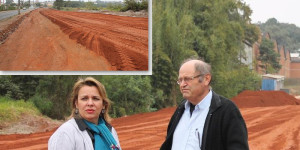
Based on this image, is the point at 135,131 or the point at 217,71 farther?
the point at 217,71

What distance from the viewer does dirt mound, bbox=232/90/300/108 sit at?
55.1ft

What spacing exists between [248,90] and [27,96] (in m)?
9.54

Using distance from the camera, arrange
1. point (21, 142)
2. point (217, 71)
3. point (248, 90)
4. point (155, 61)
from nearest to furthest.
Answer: point (21, 142)
point (155, 61)
point (217, 71)
point (248, 90)

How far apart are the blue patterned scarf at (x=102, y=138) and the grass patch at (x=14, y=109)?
29.2 ft

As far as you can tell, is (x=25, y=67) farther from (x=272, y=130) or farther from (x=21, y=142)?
(x=272, y=130)

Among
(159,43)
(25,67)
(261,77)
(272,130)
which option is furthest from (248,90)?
(25,67)

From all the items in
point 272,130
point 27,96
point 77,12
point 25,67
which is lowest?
point 272,130

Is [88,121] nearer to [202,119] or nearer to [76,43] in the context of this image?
[202,119]

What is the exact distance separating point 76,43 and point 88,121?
8250 millimetres

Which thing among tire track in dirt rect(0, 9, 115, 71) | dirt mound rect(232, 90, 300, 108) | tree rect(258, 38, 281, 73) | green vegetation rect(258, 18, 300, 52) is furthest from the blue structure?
tire track in dirt rect(0, 9, 115, 71)

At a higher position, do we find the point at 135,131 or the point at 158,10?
the point at 158,10

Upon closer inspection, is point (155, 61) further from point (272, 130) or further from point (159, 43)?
point (272, 130)

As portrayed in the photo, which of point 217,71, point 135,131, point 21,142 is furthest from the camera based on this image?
point 217,71

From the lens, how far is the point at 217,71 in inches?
645
